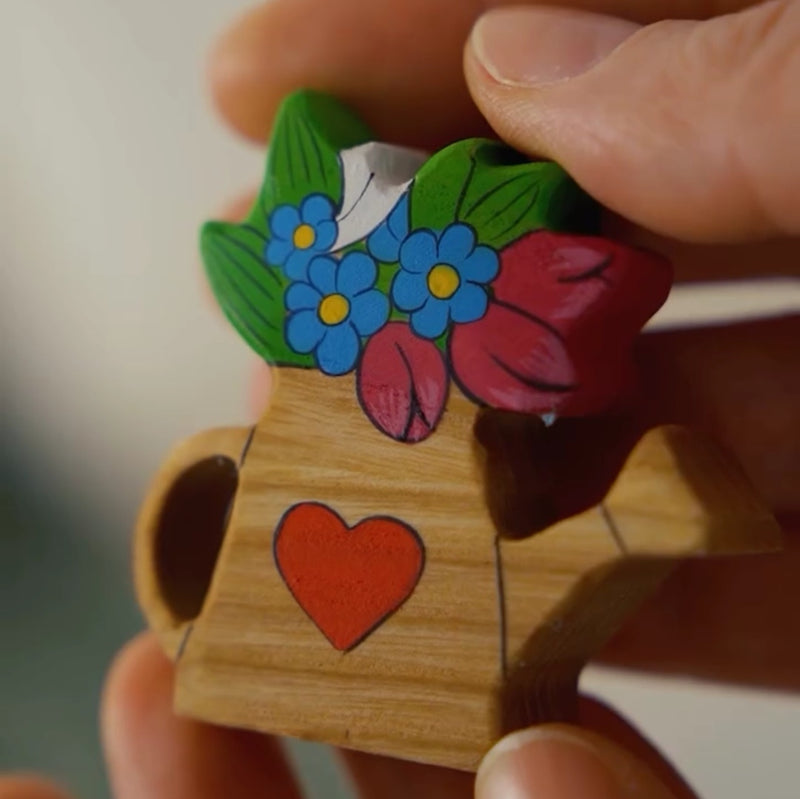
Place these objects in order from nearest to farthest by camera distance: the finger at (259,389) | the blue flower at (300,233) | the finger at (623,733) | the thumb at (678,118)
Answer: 1. the thumb at (678,118)
2. the blue flower at (300,233)
3. the finger at (623,733)
4. the finger at (259,389)

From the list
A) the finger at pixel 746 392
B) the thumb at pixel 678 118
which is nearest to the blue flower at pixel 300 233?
the thumb at pixel 678 118

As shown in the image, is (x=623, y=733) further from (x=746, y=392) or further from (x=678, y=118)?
(x=678, y=118)

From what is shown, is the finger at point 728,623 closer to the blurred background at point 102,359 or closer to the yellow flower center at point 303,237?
the blurred background at point 102,359

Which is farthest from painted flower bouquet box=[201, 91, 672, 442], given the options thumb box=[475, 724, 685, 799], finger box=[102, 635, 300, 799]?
finger box=[102, 635, 300, 799]

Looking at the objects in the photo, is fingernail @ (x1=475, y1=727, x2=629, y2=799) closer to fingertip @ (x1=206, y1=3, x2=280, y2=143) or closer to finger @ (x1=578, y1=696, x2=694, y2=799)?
finger @ (x1=578, y1=696, x2=694, y2=799)

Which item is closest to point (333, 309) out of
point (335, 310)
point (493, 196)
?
point (335, 310)

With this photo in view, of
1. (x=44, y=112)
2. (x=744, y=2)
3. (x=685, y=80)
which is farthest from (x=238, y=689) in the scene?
(x=44, y=112)
